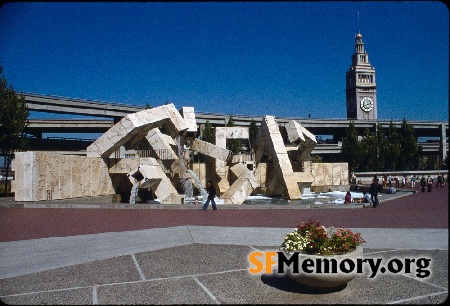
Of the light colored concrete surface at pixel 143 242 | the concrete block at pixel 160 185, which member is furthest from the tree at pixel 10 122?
the light colored concrete surface at pixel 143 242

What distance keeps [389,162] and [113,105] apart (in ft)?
119

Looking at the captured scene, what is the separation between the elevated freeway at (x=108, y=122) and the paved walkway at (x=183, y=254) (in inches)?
1131

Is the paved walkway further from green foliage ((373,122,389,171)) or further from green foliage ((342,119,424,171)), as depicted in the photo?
green foliage ((373,122,389,171))

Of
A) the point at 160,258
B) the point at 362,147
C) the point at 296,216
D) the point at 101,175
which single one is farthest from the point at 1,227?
the point at 362,147

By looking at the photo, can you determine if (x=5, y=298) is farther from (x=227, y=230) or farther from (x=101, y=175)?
(x=101, y=175)

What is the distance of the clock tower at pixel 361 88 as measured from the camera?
104625 mm

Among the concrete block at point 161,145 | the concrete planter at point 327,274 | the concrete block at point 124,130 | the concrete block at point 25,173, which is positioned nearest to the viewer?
the concrete planter at point 327,274

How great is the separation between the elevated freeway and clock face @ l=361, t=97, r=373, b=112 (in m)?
31.4

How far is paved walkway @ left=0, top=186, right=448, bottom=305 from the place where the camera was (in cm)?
619

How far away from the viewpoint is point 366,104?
104188mm

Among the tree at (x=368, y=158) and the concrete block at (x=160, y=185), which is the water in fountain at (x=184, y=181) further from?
the tree at (x=368, y=158)

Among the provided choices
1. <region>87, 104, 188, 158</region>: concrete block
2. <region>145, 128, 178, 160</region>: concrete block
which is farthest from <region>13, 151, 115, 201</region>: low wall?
<region>145, 128, 178, 160</region>: concrete block

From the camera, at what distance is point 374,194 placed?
17.2m

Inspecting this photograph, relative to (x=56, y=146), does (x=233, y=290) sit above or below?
below
